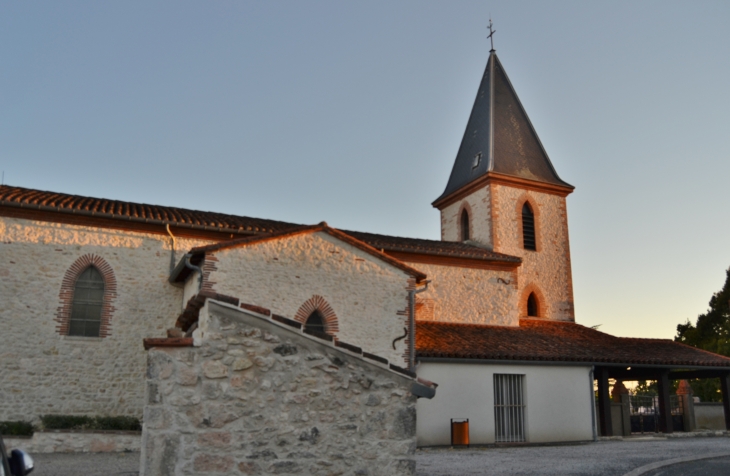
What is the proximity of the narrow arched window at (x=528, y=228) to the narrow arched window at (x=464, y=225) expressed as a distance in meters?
2.32

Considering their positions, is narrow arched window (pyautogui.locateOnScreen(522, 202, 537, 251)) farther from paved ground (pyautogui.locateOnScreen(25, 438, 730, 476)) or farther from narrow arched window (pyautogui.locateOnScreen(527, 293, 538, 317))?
paved ground (pyautogui.locateOnScreen(25, 438, 730, 476))

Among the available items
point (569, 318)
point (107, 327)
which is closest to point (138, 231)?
point (107, 327)

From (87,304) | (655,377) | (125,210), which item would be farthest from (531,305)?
(87,304)

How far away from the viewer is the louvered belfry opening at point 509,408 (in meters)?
16.3

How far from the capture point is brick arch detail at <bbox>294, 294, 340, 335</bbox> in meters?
14.6

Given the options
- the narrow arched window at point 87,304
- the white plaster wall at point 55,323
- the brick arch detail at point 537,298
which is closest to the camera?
the white plaster wall at point 55,323

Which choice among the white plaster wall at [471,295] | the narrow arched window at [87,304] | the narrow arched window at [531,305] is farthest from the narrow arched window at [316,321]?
the narrow arched window at [531,305]

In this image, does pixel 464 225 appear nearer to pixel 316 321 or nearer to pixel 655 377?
pixel 655 377

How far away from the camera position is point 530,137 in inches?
1033

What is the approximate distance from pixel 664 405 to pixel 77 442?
16.8 metres

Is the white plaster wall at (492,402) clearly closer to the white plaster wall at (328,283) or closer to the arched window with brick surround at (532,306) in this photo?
the white plaster wall at (328,283)

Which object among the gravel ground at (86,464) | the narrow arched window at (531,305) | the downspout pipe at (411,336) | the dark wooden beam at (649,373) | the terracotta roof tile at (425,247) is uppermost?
the terracotta roof tile at (425,247)

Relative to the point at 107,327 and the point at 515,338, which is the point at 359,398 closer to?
the point at 107,327

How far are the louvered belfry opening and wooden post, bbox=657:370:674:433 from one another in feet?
18.7
